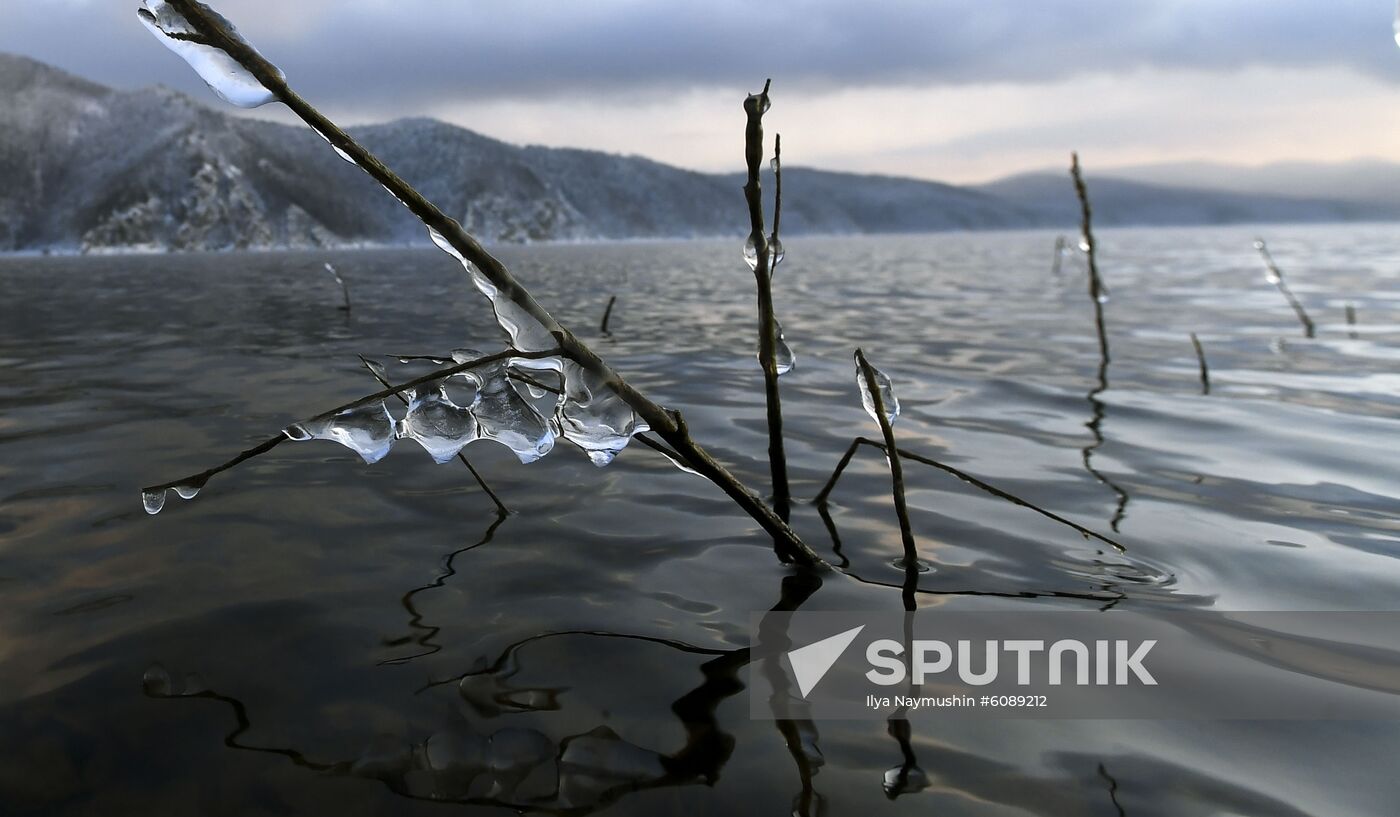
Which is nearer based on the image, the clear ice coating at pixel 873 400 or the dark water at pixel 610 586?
the dark water at pixel 610 586

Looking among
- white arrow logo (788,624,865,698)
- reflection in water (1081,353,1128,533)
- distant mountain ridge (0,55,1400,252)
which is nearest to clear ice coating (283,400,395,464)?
white arrow logo (788,624,865,698)

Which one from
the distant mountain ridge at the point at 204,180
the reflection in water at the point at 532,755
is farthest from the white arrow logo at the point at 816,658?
the distant mountain ridge at the point at 204,180

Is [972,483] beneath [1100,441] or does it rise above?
above


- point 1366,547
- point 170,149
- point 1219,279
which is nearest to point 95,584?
point 1366,547

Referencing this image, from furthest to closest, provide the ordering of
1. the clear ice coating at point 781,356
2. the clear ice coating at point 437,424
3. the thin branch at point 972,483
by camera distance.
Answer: the clear ice coating at point 781,356
the thin branch at point 972,483
the clear ice coating at point 437,424

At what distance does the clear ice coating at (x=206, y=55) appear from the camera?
5.51 feet

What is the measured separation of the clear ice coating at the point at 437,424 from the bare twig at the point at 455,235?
1.24ft

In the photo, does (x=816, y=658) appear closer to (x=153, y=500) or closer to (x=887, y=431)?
(x=887, y=431)

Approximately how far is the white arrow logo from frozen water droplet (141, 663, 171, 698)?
196 centimetres

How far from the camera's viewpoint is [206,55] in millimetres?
1735

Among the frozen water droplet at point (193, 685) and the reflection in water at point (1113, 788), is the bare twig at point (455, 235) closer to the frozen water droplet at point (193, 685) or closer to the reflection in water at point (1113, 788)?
the reflection in water at point (1113, 788)

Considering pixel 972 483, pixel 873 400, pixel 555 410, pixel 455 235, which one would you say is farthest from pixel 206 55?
pixel 972 483

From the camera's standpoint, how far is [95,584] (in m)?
3.24

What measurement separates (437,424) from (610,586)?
1.29 meters
